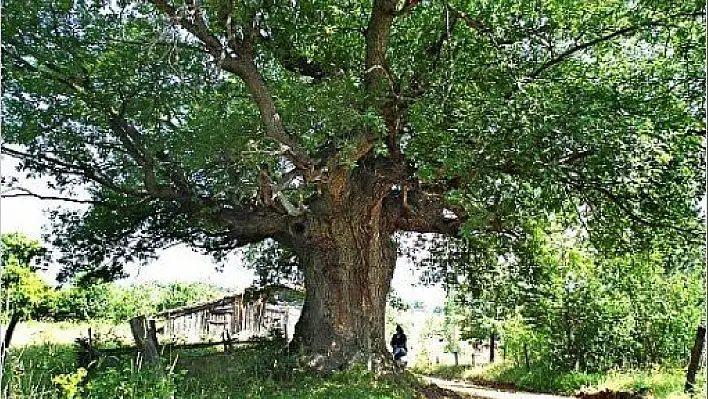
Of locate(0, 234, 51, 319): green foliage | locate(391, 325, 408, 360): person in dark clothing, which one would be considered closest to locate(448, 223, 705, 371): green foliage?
locate(391, 325, 408, 360): person in dark clothing

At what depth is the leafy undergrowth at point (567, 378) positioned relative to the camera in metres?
5.73

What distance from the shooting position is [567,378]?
23.6ft

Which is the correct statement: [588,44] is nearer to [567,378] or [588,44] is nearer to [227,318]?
[567,378]

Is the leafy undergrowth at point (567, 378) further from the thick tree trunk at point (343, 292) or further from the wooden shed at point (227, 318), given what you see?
the wooden shed at point (227, 318)

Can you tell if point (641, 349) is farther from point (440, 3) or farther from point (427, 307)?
point (440, 3)

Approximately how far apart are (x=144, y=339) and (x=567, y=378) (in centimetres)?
470

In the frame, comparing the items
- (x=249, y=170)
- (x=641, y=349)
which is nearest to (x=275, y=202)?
(x=249, y=170)

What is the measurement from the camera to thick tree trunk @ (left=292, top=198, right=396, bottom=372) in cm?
494

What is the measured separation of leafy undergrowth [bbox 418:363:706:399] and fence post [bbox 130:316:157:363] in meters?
3.51

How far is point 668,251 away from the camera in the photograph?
4.79m

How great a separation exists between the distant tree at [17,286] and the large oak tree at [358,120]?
90 cm

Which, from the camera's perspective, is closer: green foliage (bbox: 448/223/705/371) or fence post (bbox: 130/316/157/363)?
fence post (bbox: 130/316/157/363)

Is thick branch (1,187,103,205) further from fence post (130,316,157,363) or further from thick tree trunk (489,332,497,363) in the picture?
thick tree trunk (489,332,497,363)

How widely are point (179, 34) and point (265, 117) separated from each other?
0.73 m
